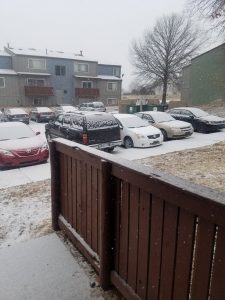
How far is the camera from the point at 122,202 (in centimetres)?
263

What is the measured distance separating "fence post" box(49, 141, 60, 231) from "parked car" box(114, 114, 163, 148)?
346 inches

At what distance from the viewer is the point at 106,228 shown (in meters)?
2.83

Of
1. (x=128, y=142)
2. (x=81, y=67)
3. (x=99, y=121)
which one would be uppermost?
(x=81, y=67)

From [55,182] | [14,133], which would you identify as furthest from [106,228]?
[14,133]

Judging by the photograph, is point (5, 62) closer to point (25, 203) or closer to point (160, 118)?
point (160, 118)

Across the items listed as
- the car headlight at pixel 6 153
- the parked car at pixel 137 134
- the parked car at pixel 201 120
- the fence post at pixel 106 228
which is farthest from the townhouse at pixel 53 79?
the fence post at pixel 106 228

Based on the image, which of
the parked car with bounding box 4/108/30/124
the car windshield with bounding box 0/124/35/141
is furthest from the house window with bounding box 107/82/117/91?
the car windshield with bounding box 0/124/35/141

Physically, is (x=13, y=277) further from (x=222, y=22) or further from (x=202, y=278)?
(x=222, y=22)

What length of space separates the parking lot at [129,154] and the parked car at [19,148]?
0.29 metres

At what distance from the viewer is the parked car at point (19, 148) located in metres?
9.88

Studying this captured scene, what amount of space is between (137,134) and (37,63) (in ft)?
111

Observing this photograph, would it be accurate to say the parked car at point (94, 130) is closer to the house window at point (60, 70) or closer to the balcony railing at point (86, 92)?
the balcony railing at point (86, 92)

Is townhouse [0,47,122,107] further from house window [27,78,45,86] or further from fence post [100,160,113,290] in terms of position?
fence post [100,160,113,290]

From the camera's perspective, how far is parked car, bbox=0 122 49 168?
9883mm
